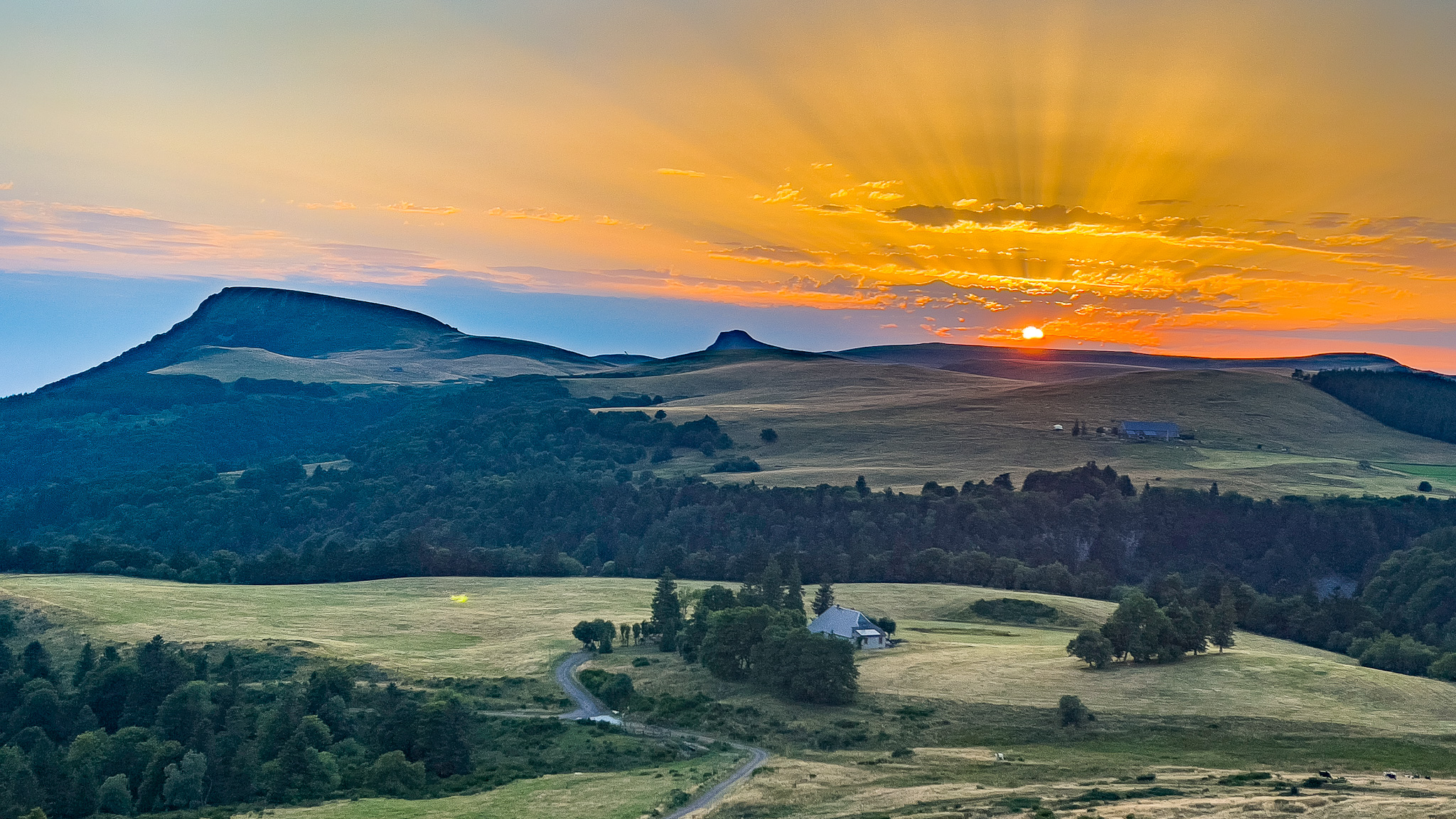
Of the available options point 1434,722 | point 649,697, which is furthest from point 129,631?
point 1434,722

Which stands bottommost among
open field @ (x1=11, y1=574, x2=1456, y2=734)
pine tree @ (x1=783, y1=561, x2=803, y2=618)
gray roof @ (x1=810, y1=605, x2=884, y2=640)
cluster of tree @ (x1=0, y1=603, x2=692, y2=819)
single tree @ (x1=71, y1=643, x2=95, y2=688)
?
cluster of tree @ (x1=0, y1=603, x2=692, y2=819)

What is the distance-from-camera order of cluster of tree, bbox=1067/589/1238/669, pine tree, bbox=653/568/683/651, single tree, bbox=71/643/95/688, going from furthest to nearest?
pine tree, bbox=653/568/683/651 < single tree, bbox=71/643/95/688 < cluster of tree, bbox=1067/589/1238/669

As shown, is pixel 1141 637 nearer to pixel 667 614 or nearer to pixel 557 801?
pixel 667 614

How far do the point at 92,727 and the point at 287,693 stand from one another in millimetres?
17180

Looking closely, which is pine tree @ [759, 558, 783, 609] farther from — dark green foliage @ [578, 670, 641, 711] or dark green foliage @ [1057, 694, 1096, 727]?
dark green foliage @ [1057, 694, 1096, 727]

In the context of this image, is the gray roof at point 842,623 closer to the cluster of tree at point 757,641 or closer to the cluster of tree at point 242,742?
the cluster of tree at point 757,641

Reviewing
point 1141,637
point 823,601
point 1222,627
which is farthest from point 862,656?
point 1222,627

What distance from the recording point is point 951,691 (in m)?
98.6

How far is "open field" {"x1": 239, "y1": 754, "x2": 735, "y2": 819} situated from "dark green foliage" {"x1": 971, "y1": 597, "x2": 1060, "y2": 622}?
74.3 metres

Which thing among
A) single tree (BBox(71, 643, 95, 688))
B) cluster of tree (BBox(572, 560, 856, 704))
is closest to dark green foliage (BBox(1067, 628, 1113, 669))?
cluster of tree (BBox(572, 560, 856, 704))

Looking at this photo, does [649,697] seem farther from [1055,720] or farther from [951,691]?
[1055,720]

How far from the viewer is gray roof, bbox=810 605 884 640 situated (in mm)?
124188

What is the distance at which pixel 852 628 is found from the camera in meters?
124

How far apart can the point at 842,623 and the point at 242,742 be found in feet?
198
